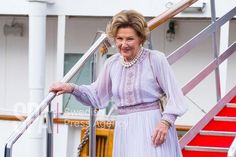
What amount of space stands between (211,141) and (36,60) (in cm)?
454

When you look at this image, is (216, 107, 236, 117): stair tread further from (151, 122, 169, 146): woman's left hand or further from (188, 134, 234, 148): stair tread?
(151, 122, 169, 146): woman's left hand

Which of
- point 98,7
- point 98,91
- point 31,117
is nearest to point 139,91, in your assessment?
point 98,91

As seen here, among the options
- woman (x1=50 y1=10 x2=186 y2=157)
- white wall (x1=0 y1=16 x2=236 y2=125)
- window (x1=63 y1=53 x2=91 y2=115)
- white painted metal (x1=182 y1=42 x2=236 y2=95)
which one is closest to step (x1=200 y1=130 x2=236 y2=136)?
white painted metal (x1=182 y1=42 x2=236 y2=95)

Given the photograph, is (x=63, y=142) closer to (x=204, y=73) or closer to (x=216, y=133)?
(x=204, y=73)

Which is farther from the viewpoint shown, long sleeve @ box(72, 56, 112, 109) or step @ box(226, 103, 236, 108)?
step @ box(226, 103, 236, 108)

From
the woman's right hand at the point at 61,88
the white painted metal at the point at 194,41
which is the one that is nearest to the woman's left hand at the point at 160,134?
the woman's right hand at the point at 61,88

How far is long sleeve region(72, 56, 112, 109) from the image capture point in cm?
304

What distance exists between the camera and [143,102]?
2887mm

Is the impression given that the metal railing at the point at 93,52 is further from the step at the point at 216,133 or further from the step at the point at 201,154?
the step at the point at 201,154

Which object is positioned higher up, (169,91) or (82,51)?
(169,91)

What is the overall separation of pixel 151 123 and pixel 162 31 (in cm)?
649

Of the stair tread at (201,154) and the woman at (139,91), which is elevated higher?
the woman at (139,91)

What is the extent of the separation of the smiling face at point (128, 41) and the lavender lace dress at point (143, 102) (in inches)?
3.1

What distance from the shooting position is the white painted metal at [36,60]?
25.6ft
